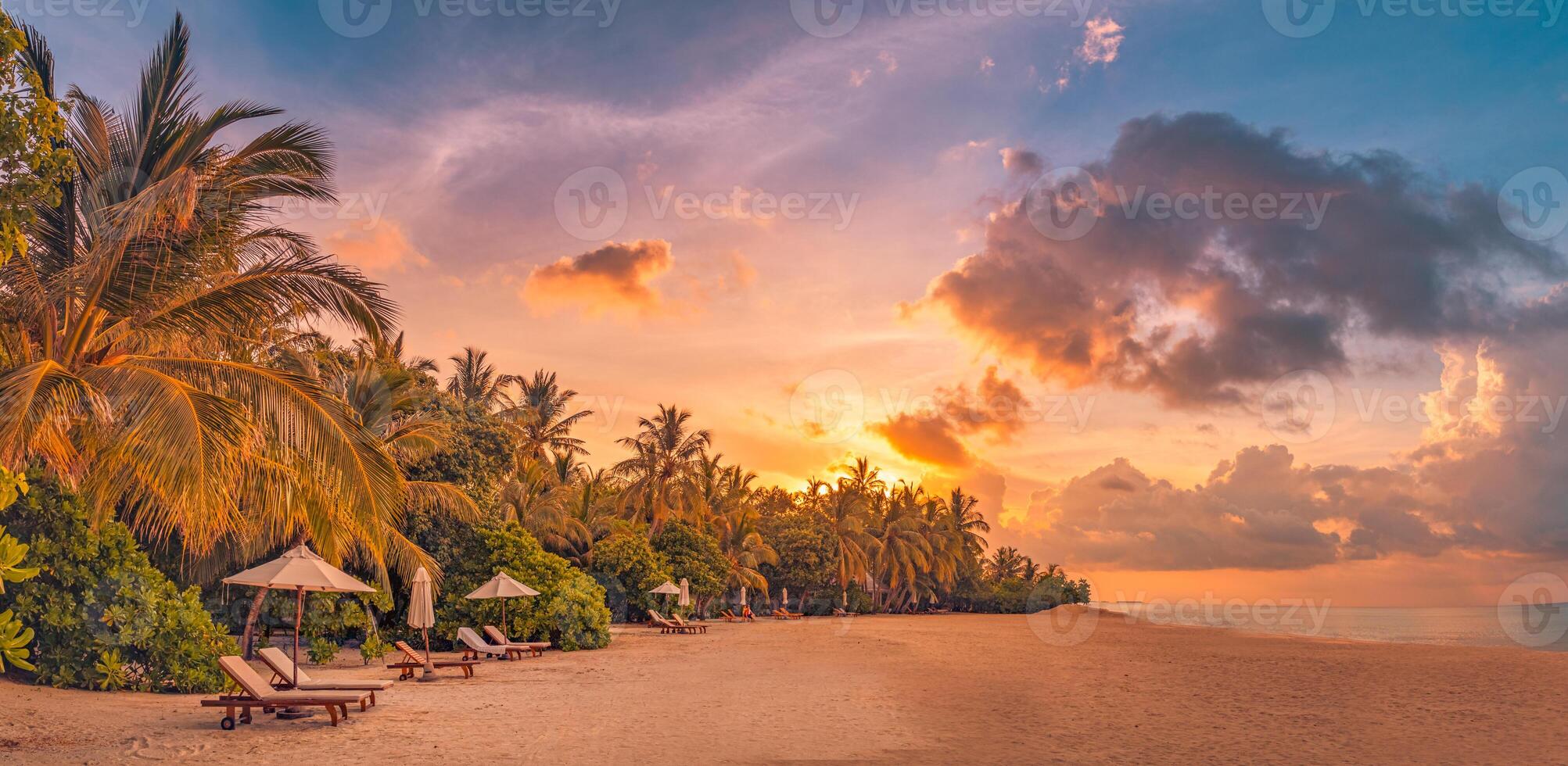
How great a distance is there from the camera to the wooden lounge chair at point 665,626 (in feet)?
108

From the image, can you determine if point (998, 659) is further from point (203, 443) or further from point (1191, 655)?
point (203, 443)

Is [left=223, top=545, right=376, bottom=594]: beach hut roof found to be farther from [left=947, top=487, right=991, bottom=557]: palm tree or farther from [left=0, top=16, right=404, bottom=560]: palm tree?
[left=947, top=487, right=991, bottom=557]: palm tree

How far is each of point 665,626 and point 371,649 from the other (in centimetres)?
1498

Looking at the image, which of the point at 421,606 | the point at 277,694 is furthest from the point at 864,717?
the point at 421,606

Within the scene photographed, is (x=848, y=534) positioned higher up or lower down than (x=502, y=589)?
higher up

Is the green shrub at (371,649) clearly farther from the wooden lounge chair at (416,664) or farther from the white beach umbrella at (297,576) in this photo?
the white beach umbrella at (297,576)

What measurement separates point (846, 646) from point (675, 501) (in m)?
19.4

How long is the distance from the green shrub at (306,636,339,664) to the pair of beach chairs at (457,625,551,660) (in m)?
2.42

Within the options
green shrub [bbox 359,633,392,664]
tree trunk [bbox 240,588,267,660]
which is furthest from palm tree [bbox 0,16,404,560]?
green shrub [bbox 359,633,392,664]

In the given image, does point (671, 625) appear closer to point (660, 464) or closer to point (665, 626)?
point (665, 626)

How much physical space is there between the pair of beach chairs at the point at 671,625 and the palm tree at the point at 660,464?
8.24 m

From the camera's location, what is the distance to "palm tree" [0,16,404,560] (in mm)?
9070

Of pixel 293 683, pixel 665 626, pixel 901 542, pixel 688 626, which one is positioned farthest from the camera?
pixel 901 542

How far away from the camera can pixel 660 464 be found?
44969mm
